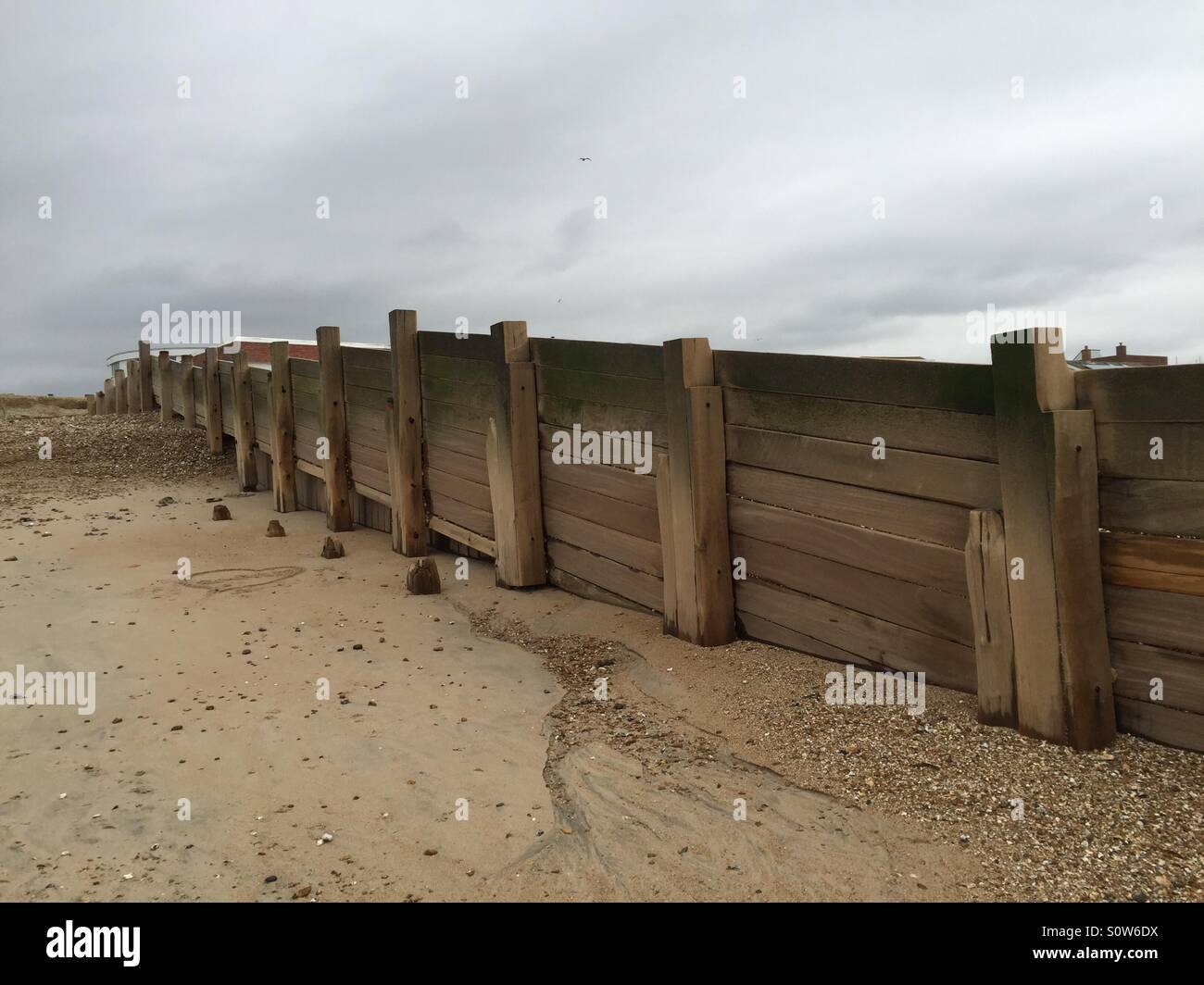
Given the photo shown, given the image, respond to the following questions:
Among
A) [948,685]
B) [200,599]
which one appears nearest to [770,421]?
[948,685]

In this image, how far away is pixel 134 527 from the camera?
11297 mm

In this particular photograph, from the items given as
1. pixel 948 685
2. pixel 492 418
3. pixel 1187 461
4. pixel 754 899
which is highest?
pixel 492 418

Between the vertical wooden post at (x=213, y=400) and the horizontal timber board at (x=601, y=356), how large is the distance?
10.5m

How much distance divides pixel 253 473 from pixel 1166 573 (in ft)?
42.5

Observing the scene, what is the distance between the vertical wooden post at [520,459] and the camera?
7.73 metres

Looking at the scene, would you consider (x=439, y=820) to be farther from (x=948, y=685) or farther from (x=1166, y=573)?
(x=1166, y=573)

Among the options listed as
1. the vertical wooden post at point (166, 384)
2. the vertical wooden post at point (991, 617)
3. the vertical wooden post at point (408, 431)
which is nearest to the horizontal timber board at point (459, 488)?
the vertical wooden post at point (408, 431)

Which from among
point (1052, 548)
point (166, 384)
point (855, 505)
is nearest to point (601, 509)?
point (855, 505)

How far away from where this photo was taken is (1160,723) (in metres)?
4.09

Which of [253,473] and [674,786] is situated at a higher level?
[253,473]

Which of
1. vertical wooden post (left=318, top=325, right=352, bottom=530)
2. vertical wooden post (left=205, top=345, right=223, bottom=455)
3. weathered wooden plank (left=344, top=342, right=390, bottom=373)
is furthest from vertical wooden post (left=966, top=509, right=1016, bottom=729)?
vertical wooden post (left=205, top=345, right=223, bottom=455)

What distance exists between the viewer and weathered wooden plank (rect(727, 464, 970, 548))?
474 cm

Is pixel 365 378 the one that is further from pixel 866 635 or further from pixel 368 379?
pixel 866 635

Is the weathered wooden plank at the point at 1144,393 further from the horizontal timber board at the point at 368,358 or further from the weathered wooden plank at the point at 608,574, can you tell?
the horizontal timber board at the point at 368,358
